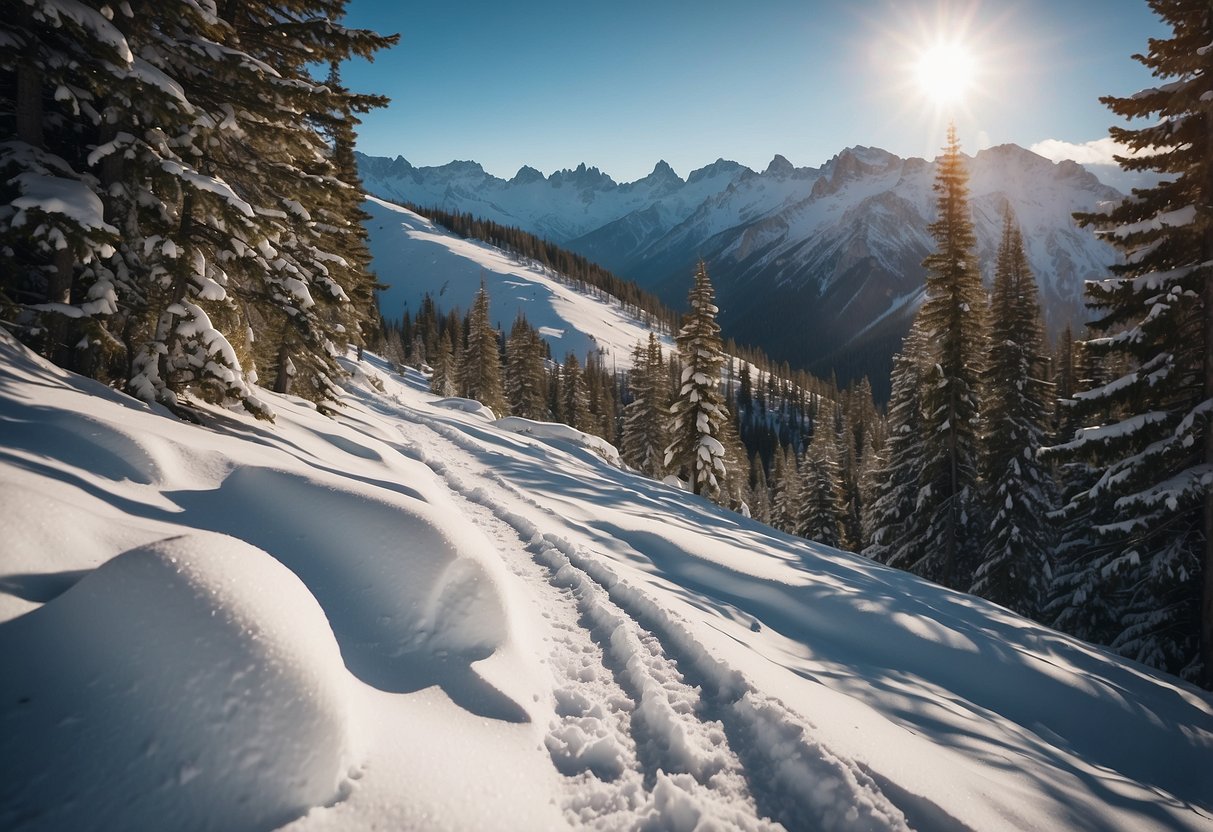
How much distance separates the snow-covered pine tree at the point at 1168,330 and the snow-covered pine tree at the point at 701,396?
16.1m

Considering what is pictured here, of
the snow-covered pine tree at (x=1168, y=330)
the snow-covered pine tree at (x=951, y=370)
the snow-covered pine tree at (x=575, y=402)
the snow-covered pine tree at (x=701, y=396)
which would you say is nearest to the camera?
the snow-covered pine tree at (x=1168, y=330)

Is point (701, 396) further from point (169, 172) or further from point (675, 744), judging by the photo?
point (675, 744)

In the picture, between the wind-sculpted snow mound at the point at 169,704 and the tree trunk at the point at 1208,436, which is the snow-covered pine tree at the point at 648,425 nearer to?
the tree trunk at the point at 1208,436

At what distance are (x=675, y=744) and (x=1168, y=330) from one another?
12828mm

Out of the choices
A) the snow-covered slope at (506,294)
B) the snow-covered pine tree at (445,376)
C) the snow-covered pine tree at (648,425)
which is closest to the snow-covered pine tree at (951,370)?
the snow-covered pine tree at (648,425)

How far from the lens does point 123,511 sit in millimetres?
4586

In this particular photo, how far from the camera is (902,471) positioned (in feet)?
80.2

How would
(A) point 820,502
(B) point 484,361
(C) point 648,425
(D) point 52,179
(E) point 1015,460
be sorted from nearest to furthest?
(D) point 52,179
(E) point 1015,460
(A) point 820,502
(C) point 648,425
(B) point 484,361

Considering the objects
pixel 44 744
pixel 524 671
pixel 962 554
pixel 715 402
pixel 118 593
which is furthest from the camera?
pixel 715 402

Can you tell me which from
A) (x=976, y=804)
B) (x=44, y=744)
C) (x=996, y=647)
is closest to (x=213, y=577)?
(x=44, y=744)

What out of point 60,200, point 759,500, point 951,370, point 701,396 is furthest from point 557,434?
point 759,500

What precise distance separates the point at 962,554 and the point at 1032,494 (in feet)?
12.3

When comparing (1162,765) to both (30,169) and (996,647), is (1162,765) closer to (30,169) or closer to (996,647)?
(996,647)

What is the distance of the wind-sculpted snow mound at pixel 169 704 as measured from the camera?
2.38 metres
